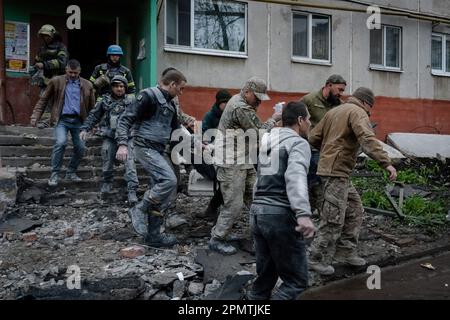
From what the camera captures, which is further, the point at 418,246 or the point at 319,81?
the point at 319,81

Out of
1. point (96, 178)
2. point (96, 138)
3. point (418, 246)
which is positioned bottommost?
point (418, 246)

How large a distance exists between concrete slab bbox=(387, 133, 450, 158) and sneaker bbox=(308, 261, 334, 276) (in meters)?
8.30

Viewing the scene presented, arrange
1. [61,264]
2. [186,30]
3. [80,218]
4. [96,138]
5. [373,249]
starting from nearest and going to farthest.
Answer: [61,264]
[373,249]
[80,218]
[96,138]
[186,30]

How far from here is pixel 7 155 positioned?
8.38 metres

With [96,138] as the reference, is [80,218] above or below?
below

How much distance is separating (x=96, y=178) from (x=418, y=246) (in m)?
4.90

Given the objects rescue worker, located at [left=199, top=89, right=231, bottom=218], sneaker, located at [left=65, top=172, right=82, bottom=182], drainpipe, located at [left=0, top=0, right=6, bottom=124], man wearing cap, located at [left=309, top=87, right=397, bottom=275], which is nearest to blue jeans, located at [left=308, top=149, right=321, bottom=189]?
man wearing cap, located at [left=309, top=87, right=397, bottom=275]

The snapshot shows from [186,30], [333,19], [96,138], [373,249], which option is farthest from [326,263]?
[333,19]

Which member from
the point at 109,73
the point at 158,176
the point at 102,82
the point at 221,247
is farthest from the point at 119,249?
the point at 109,73

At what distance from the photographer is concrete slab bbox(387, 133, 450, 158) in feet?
42.3

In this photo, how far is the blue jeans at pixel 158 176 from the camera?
544 cm

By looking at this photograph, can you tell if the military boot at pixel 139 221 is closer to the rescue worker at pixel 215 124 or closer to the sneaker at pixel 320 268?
the rescue worker at pixel 215 124

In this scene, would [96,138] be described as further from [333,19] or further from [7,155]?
[333,19]

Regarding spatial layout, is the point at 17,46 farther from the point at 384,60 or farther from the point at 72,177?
the point at 384,60
